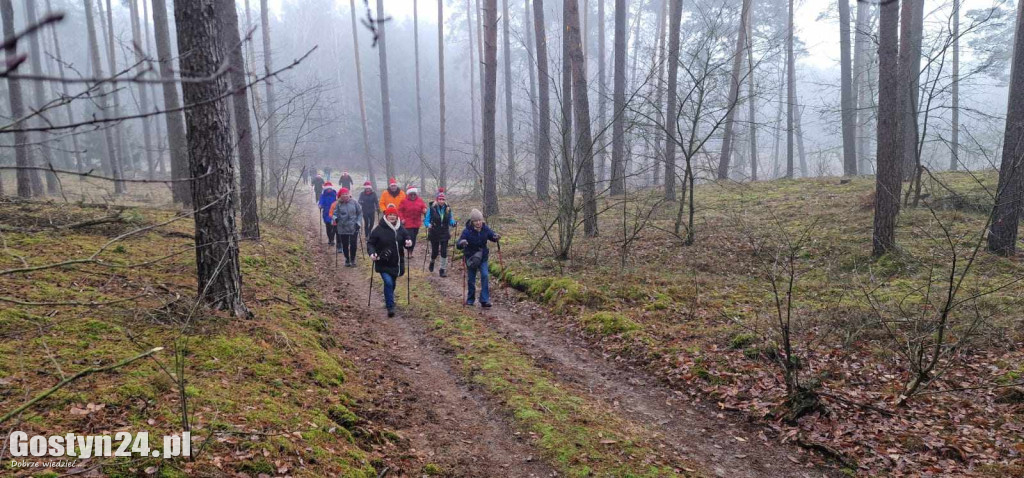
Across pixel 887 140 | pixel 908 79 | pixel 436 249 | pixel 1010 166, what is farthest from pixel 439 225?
pixel 908 79

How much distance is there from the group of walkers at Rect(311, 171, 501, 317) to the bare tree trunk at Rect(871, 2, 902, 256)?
23.9 ft

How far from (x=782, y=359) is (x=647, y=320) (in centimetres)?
239

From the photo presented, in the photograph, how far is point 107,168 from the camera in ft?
96.5

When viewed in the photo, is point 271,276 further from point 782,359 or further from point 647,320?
point 782,359

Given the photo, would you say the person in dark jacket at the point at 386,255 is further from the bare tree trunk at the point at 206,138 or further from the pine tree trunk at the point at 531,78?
the pine tree trunk at the point at 531,78

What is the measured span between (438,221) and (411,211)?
103 cm

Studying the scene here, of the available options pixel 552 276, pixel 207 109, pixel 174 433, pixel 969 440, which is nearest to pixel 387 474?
pixel 174 433

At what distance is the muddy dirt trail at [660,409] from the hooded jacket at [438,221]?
3.55m

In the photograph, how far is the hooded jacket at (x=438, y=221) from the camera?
12.5 metres

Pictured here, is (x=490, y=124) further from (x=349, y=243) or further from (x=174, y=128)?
(x=174, y=128)

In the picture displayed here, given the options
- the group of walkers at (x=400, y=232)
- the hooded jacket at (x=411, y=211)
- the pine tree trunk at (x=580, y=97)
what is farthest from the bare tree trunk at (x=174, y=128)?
the pine tree trunk at (x=580, y=97)

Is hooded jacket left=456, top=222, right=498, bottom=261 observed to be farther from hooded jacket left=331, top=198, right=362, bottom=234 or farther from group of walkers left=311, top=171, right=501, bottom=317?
hooded jacket left=331, top=198, right=362, bottom=234

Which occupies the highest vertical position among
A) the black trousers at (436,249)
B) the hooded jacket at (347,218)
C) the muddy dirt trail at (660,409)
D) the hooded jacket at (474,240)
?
the hooded jacket at (347,218)

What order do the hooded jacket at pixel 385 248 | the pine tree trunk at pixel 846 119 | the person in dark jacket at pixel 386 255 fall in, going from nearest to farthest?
the person in dark jacket at pixel 386 255 → the hooded jacket at pixel 385 248 → the pine tree trunk at pixel 846 119
